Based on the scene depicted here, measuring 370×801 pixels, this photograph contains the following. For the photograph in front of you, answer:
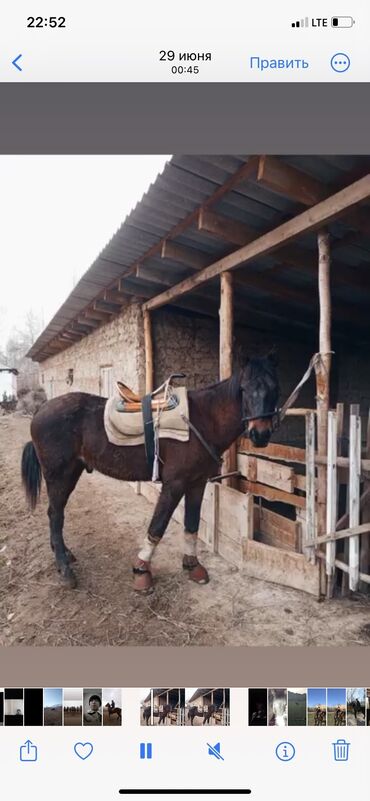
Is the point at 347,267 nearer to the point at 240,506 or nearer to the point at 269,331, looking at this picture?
the point at 269,331

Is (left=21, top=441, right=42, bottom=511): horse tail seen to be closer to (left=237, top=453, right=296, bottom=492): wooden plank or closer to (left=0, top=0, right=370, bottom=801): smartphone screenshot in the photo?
(left=0, top=0, right=370, bottom=801): smartphone screenshot

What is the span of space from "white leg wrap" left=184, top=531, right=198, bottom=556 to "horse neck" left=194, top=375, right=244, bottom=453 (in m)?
0.76

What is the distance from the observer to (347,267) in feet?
11.0

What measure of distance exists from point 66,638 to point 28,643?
0.67 ft

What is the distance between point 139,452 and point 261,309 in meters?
2.91

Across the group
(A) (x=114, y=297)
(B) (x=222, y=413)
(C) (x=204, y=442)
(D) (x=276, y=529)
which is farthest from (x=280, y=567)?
(A) (x=114, y=297)

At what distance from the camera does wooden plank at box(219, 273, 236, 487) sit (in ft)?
10.1

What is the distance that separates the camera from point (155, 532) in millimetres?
2484

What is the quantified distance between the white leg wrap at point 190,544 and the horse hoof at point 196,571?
0.05 m

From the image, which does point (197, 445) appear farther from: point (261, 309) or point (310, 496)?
point (261, 309)

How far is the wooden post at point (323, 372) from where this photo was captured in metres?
2.25
